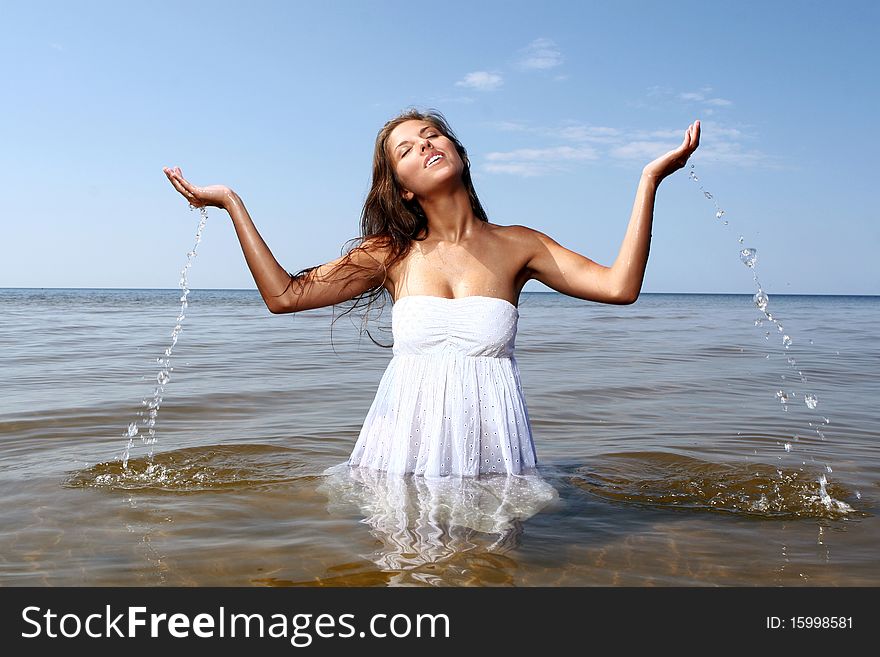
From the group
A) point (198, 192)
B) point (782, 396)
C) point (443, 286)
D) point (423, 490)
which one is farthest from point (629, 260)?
point (782, 396)

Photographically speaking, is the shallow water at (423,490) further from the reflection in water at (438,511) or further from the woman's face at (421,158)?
the woman's face at (421,158)

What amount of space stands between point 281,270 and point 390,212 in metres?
0.59

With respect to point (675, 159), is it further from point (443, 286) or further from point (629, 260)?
point (443, 286)

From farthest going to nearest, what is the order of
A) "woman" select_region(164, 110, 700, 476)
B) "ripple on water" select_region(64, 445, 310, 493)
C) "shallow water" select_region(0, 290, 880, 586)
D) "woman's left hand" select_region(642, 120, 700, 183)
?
"ripple on water" select_region(64, 445, 310, 493), "woman" select_region(164, 110, 700, 476), "woman's left hand" select_region(642, 120, 700, 183), "shallow water" select_region(0, 290, 880, 586)

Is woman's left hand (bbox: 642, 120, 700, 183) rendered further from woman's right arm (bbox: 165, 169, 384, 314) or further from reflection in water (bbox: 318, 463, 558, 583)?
reflection in water (bbox: 318, 463, 558, 583)

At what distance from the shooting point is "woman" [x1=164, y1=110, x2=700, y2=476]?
3.68 metres

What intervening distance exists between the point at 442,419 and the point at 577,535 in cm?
78

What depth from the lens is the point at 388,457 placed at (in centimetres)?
388

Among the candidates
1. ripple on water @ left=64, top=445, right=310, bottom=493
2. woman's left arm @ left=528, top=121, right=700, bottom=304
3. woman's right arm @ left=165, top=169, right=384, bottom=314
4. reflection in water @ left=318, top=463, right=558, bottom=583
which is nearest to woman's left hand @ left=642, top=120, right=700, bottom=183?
woman's left arm @ left=528, top=121, right=700, bottom=304

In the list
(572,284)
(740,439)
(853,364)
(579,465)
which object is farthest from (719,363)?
(572,284)

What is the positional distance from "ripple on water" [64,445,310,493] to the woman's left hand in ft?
7.51

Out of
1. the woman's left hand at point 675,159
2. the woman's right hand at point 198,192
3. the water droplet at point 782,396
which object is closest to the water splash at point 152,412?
the woman's right hand at point 198,192

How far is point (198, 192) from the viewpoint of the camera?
3.74m
